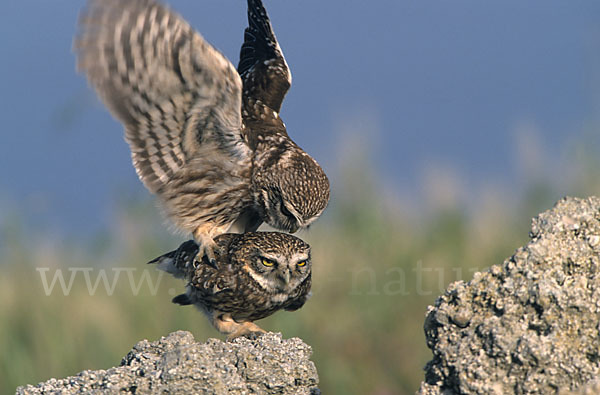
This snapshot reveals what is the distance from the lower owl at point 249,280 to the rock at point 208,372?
1.19 meters

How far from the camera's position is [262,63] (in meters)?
6.01

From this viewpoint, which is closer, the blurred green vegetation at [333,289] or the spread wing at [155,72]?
the spread wing at [155,72]

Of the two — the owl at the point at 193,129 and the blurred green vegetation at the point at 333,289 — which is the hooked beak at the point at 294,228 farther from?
the blurred green vegetation at the point at 333,289

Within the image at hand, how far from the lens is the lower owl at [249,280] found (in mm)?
4617

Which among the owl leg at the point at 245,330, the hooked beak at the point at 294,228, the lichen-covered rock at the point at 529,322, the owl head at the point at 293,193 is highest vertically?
the owl head at the point at 293,193

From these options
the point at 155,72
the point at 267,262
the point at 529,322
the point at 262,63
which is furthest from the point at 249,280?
the point at 529,322

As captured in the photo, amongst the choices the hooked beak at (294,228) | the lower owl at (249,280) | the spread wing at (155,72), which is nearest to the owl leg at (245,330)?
the lower owl at (249,280)

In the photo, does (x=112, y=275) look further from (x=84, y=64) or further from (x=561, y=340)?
(x=561, y=340)

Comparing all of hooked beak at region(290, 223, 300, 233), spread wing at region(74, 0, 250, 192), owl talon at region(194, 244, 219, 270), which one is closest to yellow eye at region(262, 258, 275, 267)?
owl talon at region(194, 244, 219, 270)

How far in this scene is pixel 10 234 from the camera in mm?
6711

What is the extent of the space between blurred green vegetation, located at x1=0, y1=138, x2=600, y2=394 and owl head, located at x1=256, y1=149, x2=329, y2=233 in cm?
111

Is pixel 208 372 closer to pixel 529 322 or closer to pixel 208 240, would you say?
pixel 529 322

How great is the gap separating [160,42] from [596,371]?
10.0ft

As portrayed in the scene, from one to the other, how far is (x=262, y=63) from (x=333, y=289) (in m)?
1.98
